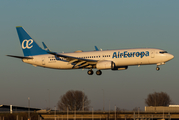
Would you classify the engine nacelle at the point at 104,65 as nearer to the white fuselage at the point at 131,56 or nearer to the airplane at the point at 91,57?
the airplane at the point at 91,57

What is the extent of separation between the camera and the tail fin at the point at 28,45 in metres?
84.8

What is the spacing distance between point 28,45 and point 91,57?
18955 millimetres

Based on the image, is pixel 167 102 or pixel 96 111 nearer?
pixel 96 111

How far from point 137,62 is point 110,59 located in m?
6.07

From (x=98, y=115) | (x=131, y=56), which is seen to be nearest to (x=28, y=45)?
(x=98, y=115)

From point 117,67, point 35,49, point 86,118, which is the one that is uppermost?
point 35,49

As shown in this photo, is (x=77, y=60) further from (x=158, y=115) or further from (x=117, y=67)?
(x=158, y=115)

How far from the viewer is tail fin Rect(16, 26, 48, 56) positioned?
278ft

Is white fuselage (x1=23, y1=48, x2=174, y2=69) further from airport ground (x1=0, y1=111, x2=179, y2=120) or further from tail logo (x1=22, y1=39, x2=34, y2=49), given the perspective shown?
airport ground (x1=0, y1=111, x2=179, y2=120)

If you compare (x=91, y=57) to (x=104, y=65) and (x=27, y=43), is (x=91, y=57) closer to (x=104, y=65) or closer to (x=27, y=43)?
(x=104, y=65)

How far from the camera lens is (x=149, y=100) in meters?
178

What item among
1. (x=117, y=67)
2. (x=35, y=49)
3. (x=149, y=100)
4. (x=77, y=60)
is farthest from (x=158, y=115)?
(x=149, y=100)

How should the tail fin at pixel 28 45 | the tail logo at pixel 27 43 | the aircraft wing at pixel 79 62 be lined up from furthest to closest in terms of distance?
1. the tail logo at pixel 27 43
2. the tail fin at pixel 28 45
3. the aircraft wing at pixel 79 62

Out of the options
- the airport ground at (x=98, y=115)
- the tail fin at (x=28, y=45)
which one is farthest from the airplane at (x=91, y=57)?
the airport ground at (x=98, y=115)
